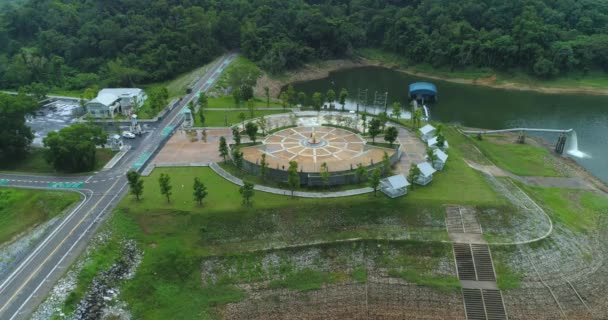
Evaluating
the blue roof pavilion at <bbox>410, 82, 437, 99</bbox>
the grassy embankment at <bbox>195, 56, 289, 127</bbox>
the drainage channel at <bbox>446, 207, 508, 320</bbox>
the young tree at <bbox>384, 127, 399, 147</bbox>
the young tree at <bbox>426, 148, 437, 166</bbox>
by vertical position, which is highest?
the blue roof pavilion at <bbox>410, 82, 437, 99</bbox>

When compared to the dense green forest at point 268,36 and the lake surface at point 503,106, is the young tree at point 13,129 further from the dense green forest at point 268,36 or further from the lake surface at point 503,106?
the lake surface at point 503,106

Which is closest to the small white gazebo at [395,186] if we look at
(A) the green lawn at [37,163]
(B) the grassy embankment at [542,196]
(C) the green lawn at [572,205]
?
(B) the grassy embankment at [542,196]

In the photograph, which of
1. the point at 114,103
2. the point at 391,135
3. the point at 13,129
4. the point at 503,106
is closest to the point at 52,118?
the point at 114,103

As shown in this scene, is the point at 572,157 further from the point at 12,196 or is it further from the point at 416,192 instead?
the point at 12,196

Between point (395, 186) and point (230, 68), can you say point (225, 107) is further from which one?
point (395, 186)

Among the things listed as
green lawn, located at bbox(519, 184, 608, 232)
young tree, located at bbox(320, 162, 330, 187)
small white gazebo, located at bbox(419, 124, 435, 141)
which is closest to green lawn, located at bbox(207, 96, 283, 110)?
small white gazebo, located at bbox(419, 124, 435, 141)

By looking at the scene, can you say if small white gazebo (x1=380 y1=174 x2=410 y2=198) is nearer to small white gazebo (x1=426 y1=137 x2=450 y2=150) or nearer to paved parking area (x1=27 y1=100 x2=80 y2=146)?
small white gazebo (x1=426 y1=137 x2=450 y2=150)

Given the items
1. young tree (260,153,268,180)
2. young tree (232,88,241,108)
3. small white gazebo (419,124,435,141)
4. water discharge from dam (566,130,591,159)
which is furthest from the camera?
young tree (232,88,241,108)
